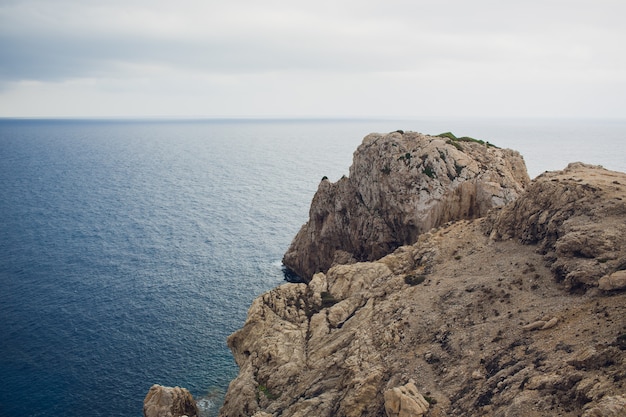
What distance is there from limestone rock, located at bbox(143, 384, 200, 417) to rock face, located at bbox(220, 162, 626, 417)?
8366 mm

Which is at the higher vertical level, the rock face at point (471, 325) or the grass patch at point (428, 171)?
the grass patch at point (428, 171)

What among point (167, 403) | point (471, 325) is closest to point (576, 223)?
point (471, 325)

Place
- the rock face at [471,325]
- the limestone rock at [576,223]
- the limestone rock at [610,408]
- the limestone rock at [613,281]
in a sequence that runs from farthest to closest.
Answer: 1. the limestone rock at [576,223]
2. the limestone rock at [613,281]
3. the rock face at [471,325]
4. the limestone rock at [610,408]

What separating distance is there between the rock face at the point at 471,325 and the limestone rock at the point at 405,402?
9cm

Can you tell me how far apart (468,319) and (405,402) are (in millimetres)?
11379

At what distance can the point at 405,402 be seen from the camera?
3466cm

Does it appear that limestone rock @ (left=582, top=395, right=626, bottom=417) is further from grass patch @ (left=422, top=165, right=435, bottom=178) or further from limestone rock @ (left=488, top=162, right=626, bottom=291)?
grass patch @ (left=422, top=165, right=435, bottom=178)

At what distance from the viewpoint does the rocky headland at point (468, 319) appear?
106ft

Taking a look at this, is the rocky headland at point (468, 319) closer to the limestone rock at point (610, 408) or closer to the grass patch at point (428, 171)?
the limestone rock at point (610, 408)

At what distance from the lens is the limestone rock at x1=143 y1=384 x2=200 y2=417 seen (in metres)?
53.2

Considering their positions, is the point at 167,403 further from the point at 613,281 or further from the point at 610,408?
the point at 613,281

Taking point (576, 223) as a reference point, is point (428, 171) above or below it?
above

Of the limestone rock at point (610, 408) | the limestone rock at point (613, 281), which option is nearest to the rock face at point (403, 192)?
the limestone rock at point (613, 281)

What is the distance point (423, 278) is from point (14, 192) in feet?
551
